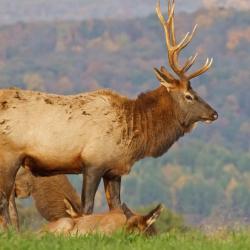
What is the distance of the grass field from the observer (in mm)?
8711

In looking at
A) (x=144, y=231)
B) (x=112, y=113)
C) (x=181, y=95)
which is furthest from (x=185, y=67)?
(x=144, y=231)

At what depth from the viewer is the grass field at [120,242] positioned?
8711 millimetres

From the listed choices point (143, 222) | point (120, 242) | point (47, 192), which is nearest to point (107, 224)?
point (143, 222)

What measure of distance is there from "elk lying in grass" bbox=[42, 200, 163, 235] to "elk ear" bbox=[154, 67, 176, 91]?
341 centimetres

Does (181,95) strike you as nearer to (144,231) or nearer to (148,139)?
(148,139)

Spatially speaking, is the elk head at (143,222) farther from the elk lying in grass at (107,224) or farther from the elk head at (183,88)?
the elk head at (183,88)

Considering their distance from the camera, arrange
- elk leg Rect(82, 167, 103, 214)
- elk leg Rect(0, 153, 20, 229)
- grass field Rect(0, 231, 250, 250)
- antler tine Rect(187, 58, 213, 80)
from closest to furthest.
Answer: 1. grass field Rect(0, 231, 250, 250)
2. elk leg Rect(0, 153, 20, 229)
3. elk leg Rect(82, 167, 103, 214)
4. antler tine Rect(187, 58, 213, 80)

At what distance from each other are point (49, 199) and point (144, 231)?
14.5 feet

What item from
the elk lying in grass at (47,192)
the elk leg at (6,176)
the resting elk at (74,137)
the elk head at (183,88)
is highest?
the elk head at (183,88)

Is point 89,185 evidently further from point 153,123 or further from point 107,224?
point 107,224

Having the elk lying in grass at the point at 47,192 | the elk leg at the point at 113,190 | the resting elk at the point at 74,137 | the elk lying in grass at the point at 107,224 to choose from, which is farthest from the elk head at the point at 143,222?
the elk lying in grass at the point at 47,192

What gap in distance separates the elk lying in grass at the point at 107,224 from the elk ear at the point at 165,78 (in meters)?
3.41

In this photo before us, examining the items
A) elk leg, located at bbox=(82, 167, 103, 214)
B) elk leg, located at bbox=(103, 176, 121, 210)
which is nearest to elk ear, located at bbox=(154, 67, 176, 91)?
elk leg, located at bbox=(103, 176, 121, 210)

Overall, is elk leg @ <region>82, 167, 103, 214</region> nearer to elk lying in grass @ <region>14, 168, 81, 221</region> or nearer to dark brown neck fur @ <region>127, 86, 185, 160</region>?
dark brown neck fur @ <region>127, 86, 185, 160</region>
